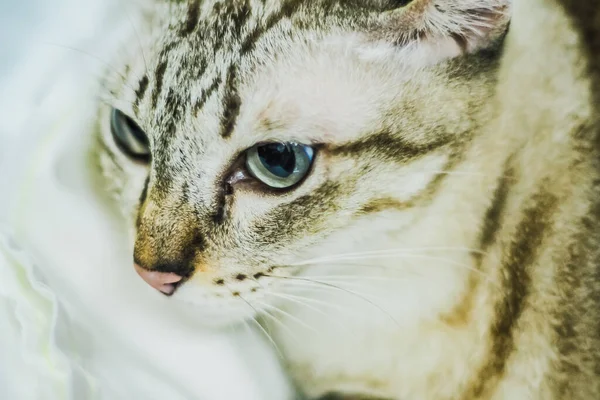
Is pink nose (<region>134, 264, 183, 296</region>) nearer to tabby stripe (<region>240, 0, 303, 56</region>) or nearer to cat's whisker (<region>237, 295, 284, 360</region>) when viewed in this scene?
cat's whisker (<region>237, 295, 284, 360</region>)

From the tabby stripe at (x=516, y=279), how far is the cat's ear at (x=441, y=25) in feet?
0.72

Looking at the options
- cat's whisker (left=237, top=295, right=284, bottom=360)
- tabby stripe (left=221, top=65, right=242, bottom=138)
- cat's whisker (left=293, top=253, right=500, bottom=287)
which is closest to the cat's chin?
cat's whisker (left=237, top=295, right=284, bottom=360)

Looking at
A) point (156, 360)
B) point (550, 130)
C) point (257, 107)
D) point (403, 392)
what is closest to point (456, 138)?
point (550, 130)

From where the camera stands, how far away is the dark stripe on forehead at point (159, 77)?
698mm

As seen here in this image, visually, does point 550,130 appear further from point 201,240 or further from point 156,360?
point 156,360

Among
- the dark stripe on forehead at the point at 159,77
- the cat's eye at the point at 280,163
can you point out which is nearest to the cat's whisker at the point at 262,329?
the cat's eye at the point at 280,163

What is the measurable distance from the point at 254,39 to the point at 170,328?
38cm

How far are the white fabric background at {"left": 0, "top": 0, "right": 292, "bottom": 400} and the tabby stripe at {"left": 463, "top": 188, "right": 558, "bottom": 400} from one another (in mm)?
277

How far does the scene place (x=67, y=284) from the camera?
2.56ft

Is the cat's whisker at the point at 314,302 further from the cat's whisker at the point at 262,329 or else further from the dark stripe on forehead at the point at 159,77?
the dark stripe on forehead at the point at 159,77

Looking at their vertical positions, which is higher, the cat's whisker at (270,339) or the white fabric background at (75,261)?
the white fabric background at (75,261)

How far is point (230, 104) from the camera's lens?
2.13 feet

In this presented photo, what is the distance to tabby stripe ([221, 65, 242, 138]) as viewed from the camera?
2.12ft

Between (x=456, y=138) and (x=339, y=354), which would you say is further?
(x=339, y=354)
